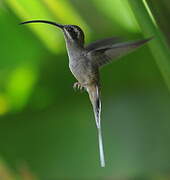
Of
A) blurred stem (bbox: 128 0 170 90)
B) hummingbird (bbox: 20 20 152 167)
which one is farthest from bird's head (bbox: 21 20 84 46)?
blurred stem (bbox: 128 0 170 90)

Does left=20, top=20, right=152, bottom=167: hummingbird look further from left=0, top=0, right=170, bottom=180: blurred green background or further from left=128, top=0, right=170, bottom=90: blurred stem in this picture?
left=0, top=0, right=170, bottom=180: blurred green background

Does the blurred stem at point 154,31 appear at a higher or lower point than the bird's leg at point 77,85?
higher

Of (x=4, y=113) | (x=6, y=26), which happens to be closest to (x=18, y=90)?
(x=4, y=113)

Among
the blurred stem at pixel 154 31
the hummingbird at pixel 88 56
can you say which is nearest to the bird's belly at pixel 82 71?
the hummingbird at pixel 88 56

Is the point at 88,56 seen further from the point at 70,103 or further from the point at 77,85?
the point at 70,103

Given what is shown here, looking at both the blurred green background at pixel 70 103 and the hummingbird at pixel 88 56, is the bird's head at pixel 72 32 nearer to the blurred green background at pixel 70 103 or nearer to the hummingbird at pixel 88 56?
the hummingbird at pixel 88 56

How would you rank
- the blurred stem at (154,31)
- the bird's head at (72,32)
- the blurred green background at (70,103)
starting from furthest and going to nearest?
the blurred green background at (70,103) < the bird's head at (72,32) < the blurred stem at (154,31)
